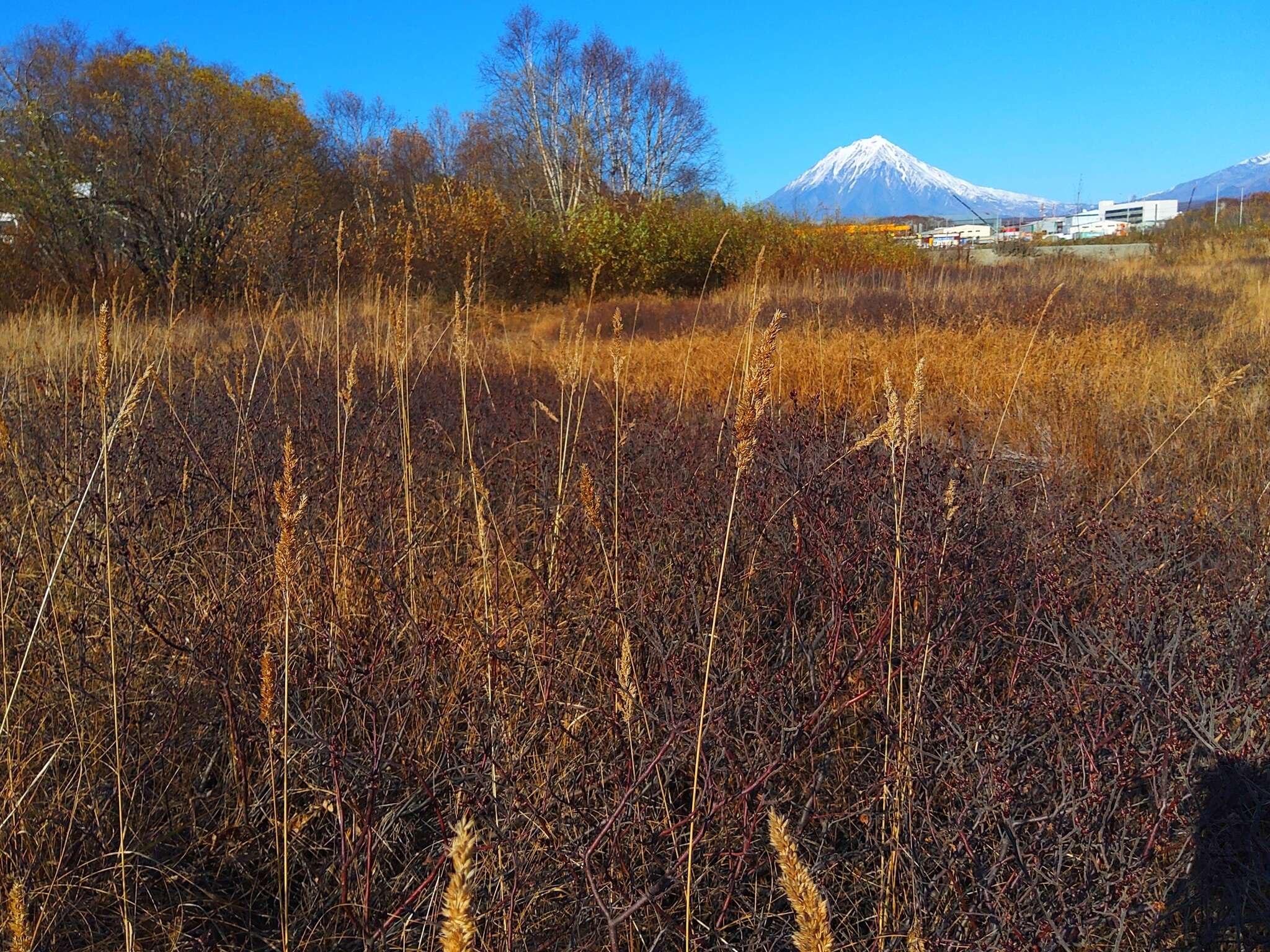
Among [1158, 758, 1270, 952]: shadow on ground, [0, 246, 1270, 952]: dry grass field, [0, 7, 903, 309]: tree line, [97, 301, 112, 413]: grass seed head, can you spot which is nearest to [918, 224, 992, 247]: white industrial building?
[0, 7, 903, 309]: tree line

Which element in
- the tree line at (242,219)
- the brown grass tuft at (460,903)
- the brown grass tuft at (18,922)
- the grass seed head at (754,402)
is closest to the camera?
the brown grass tuft at (460,903)

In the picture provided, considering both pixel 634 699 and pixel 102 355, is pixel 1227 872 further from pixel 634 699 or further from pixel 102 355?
pixel 102 355

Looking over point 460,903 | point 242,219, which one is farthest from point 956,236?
point 460,903

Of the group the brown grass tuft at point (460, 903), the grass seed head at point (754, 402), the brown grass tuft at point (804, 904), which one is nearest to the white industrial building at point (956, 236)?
the grass seed head at point (754, 402)

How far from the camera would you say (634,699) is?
1446mm

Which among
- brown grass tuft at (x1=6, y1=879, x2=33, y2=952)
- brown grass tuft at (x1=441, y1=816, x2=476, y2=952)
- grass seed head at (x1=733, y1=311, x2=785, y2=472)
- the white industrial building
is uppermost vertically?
the white industrial building

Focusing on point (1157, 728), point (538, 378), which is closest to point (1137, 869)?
point (1157, 728)

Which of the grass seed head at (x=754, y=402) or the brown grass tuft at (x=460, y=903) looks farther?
the grass seed head at (x=754, y=402)

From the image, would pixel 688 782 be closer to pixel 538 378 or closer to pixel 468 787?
pixel 468 787

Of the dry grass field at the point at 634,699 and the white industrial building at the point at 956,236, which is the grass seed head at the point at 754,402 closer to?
the dry grass field at the point at 634,699

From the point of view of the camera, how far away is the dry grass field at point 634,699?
1.36m

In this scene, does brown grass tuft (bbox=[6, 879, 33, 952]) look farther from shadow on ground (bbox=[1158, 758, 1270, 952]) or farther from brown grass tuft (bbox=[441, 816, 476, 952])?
shadow on ground (bbox=[1158, 758, 1270, 952])

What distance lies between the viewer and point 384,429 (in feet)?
11.6

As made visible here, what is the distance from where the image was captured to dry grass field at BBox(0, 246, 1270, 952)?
1.36m
